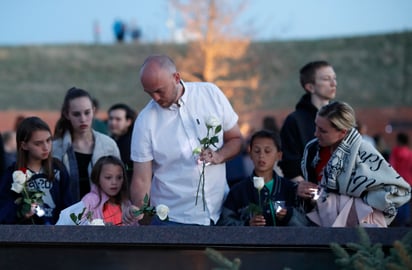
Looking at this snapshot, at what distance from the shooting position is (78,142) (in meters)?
7.04

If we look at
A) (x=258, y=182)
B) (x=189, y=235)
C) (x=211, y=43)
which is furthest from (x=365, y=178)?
(x=211, y=43)

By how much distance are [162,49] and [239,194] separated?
3438 centimetres

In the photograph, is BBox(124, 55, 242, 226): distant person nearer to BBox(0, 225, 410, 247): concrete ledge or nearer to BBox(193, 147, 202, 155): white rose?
BBox(193, 147, 202, 155): white rose

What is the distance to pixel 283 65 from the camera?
142ft

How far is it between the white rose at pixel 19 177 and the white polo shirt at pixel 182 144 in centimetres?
80

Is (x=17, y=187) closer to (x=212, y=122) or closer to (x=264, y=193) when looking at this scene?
(x=212, y=122)

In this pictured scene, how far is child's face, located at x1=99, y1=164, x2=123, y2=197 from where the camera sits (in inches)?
257

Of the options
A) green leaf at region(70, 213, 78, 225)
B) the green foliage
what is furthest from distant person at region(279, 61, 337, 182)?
the green foliage

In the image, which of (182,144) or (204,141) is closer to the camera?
(204,141)

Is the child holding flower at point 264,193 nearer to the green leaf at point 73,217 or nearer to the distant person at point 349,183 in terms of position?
the distant person at point 349,183

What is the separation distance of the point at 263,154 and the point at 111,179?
46.6 inches

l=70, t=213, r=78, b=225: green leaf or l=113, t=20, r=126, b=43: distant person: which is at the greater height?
l=113, t=20, r=126, b=43: distant person

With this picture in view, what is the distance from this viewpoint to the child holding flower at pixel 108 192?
644 cm

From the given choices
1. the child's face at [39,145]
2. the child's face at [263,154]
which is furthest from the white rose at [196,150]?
the child's face at [39,145]
